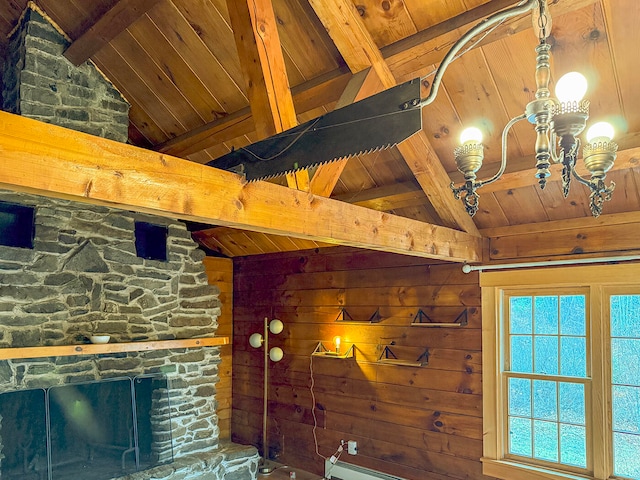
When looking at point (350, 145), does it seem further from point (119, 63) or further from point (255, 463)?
point (255, 463)

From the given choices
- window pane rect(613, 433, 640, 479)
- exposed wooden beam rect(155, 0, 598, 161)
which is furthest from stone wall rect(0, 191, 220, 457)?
window pane rect(613, 433, 640, 479)

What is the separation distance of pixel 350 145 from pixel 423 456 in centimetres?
363

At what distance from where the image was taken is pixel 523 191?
3.90m

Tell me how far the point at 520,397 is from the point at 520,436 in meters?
0.31

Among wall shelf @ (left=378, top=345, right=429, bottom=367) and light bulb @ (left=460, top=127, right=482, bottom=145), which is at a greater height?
light bulb @ (left=460, top=127, right=482, bottom=145)

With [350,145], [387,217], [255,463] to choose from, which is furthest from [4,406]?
[350,145]

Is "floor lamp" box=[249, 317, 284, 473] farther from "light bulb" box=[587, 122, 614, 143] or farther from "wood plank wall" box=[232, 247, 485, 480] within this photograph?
"light bulb" box=[587, 122, 614, 143]

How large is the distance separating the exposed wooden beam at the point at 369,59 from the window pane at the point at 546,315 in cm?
120

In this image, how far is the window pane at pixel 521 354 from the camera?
4.15 meters

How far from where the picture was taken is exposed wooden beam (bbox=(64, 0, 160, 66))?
131 inches

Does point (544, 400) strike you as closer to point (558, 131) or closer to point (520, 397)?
point (520, 397)

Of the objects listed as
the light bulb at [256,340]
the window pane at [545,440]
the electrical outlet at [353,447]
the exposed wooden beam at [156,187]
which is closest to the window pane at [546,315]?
the window pane at [545,440]

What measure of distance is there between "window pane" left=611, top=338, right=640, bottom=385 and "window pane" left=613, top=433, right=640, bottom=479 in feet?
1.30

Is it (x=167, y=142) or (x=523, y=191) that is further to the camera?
(x=167, y=142)
